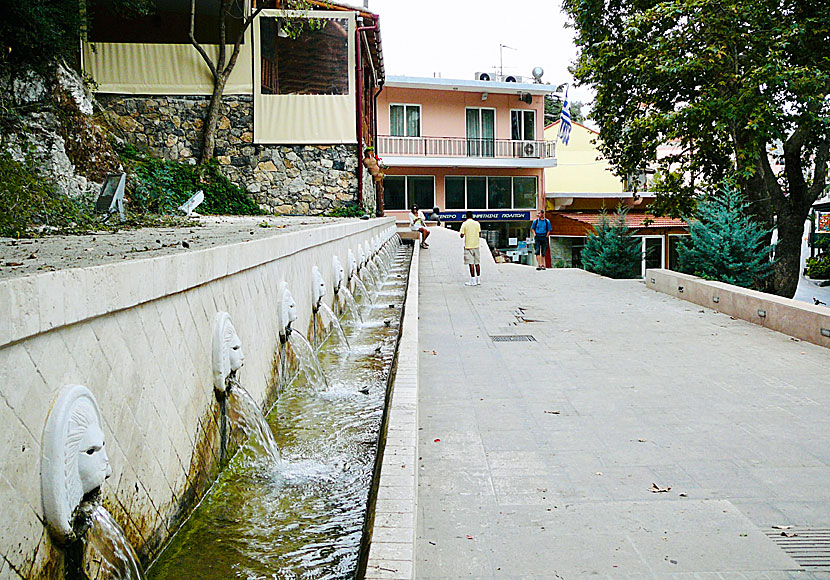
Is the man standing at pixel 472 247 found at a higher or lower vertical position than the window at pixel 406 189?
lower

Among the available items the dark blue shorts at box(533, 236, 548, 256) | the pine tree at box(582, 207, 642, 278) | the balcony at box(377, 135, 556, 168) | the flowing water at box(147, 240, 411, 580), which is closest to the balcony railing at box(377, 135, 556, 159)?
the balcony at box(377, 135, 556, 168)

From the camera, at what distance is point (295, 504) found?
388 cm

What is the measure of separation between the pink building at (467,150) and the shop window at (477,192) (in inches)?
1.9

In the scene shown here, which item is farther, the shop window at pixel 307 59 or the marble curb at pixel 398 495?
the shop window at pixel 307 59

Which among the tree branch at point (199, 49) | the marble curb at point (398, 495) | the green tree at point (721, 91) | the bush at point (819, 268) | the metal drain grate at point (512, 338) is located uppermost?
the tree branch at point (199, 49)

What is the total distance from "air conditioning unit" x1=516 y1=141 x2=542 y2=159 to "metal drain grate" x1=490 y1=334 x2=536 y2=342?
92.0 ft

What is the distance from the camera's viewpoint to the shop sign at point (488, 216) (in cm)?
3634

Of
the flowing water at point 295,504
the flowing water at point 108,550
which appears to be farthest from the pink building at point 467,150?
the flowing water at point 108,550

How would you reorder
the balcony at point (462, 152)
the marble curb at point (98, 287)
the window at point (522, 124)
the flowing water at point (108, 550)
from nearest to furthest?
the marble curb at point (98, 287)
the flowing water at point (108, 550)
the balcony at point (462, 152)
the window at point (522, 124)

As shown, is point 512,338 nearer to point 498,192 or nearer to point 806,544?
point 806,544

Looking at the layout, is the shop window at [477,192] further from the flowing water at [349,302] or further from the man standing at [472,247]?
the flowing water at [349,302]

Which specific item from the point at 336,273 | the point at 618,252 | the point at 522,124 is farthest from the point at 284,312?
the point at 522,124

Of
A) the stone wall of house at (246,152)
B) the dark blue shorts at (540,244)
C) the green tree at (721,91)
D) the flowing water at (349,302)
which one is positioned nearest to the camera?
the flowing water at (349,302)

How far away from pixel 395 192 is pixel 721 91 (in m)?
21.1
